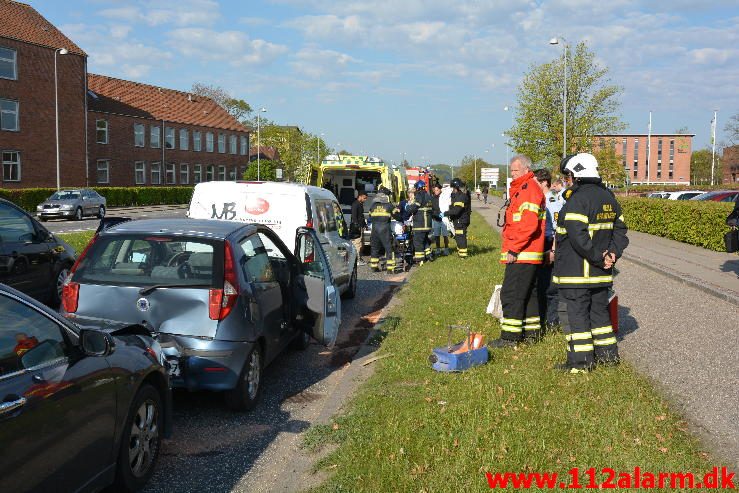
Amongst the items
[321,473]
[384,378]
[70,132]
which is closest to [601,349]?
[384,378]

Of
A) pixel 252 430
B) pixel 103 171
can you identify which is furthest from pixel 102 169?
pixel 252 430

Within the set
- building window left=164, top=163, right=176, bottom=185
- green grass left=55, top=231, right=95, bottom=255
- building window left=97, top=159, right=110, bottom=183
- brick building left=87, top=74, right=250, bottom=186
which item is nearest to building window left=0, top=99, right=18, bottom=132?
brick building left=87, top=74, right=250, bottom=186

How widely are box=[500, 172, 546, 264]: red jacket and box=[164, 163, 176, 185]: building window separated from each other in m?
58.6

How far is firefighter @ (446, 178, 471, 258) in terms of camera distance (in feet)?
53.6

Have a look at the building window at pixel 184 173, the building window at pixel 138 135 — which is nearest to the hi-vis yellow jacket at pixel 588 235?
the building window at pixel 138 135

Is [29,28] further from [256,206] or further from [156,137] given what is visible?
[256,206]

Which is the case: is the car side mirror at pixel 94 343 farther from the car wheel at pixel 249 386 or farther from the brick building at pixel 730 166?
the brick building at pixel 730 166

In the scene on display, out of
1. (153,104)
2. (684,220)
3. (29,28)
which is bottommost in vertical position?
(684,220)

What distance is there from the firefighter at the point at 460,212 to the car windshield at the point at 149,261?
10824 millimetres

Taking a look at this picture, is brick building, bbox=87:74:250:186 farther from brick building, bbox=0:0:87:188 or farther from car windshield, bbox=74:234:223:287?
car windshield, bbox=74:234:223:287

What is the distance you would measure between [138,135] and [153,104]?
5.60 m

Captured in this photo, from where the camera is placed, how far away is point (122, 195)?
48.8m

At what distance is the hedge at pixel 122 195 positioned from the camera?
38.4m

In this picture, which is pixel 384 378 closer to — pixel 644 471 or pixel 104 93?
pixel 644 471
